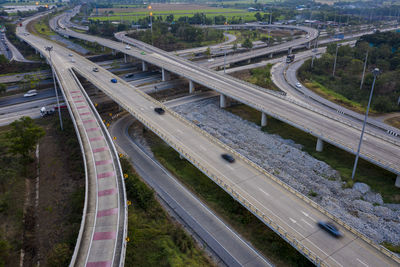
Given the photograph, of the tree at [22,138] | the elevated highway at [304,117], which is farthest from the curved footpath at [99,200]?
the elevated highway at [304,117]

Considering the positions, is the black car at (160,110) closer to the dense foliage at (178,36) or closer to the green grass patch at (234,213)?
the green grass patch at (234,213)

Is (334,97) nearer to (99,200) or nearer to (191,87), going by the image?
(191,87)

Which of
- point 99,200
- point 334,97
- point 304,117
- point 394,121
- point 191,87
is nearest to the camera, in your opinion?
point 99,200

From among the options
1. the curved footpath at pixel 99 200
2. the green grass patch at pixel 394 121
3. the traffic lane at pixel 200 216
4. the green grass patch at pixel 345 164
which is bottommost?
the traffic lane at pixel 200 216

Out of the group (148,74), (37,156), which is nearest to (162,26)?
(148,74)

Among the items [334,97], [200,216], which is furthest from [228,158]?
[334,97]

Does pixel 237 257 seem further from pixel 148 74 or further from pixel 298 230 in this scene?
pixel 148 74
